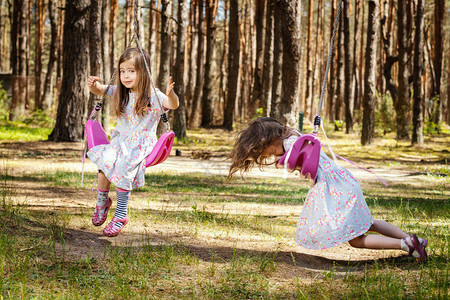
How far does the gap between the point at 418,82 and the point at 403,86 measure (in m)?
1.77

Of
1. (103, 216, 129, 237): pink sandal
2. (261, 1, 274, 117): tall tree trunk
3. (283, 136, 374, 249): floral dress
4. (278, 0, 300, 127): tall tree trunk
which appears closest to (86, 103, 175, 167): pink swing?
(103, 216, 129, 237): pink sandal

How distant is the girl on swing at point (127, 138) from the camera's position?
13.6 ft

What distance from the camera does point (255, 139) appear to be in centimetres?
369

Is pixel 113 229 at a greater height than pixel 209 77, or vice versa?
pixel 209 77

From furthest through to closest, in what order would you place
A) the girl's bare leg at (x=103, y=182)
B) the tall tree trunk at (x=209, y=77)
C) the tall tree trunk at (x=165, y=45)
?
the tall tree trunk at (x=209, y=77) < the tall tree trunk at (x=165, y=45) < the girl's bare leg at (x=103, y=182)

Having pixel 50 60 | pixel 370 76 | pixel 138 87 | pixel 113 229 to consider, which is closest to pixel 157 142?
pixel 138 87

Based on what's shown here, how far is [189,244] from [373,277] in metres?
1.59

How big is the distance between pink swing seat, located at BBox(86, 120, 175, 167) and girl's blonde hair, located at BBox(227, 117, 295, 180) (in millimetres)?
615

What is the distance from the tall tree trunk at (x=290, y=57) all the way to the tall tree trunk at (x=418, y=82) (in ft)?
21.0

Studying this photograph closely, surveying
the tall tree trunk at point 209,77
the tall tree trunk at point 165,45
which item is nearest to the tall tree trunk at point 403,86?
the tall tree trunk at point 209,77

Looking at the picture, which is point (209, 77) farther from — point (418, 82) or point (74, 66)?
point (74, 66)

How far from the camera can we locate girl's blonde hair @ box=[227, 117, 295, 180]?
3.68 meters

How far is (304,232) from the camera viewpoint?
3.72m

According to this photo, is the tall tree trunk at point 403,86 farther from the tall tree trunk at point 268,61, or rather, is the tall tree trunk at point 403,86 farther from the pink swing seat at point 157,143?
the pink swing seat at point 157,143
